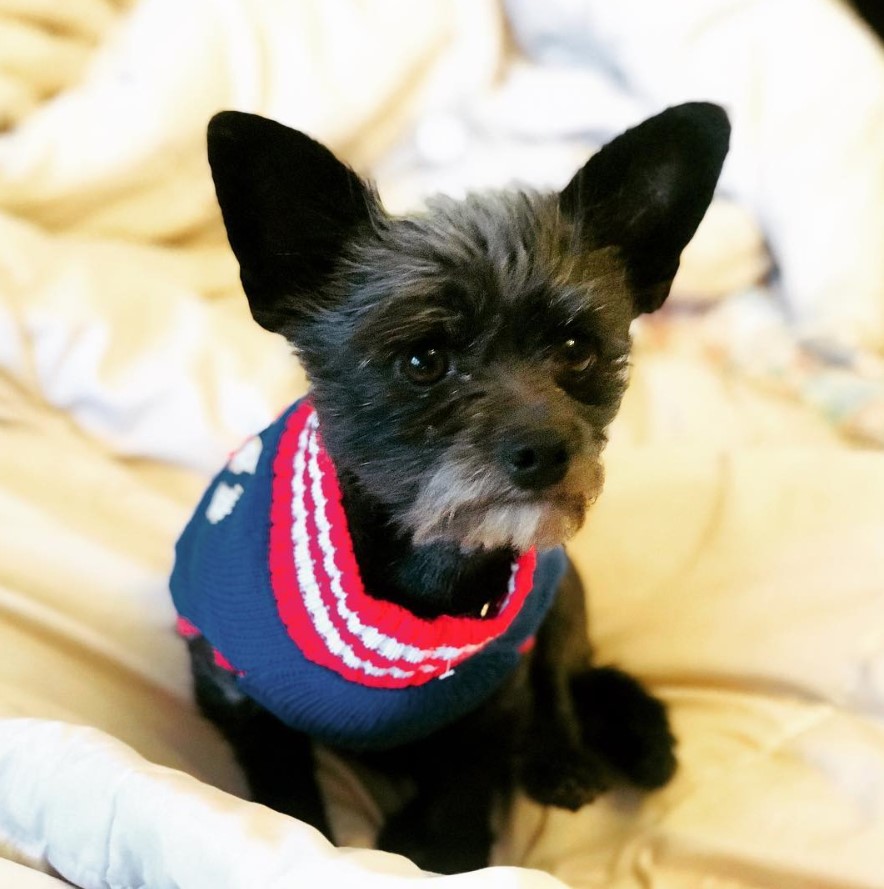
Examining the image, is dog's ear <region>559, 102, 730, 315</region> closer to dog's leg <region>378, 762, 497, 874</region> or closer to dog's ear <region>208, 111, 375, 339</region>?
dog's ear <region>208, 111, 375, 339</region>

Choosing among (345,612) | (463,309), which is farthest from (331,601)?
(463,309)

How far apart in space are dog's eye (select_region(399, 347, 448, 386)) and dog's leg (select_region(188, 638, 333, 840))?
495 mm

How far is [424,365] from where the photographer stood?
1.07 m

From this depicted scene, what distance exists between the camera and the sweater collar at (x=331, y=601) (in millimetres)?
1125

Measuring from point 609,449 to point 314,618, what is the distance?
31.7 inches

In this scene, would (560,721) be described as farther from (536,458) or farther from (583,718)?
(536,458)

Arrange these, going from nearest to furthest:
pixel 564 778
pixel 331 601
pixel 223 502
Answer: pixel 331 601 → pixel 223 502 → pixel 564 778

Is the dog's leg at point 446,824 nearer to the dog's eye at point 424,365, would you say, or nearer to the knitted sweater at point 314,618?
the knitted sweater at point 314,618

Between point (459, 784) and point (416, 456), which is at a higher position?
point (416, 456)

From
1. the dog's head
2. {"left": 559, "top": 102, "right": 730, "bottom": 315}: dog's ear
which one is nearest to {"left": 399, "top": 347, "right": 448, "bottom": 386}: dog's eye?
the dog's head

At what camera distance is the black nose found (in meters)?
1.00

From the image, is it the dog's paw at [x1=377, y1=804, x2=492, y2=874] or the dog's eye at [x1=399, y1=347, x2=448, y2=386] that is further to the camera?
the dog's paw at [x1=377, y1=804, x2=492, y2=874]

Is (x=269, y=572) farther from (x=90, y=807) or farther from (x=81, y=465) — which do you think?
(x=81, y=465)

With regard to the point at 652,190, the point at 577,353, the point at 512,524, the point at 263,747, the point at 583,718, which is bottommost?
the point at 583,718
